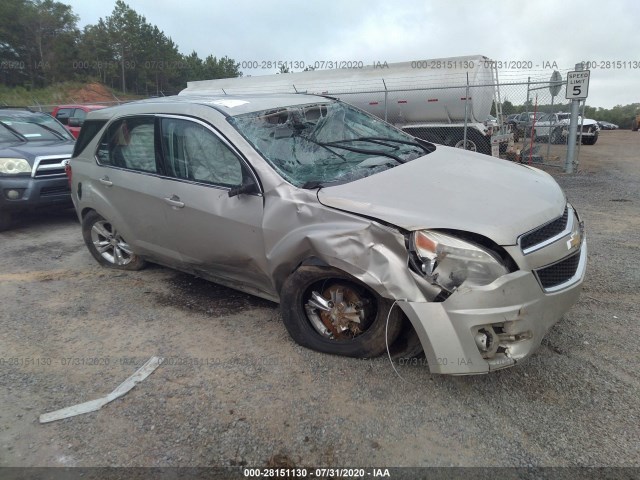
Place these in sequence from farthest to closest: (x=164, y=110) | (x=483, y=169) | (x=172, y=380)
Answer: (x=164, y=110)
(x=483, y=169)
(x=172, y=380)

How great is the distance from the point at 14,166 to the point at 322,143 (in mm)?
5198

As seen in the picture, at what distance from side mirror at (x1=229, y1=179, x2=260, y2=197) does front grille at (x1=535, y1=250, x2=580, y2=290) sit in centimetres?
189

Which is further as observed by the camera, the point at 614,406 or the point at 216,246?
the point at 216,246

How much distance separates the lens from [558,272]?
2.82 m

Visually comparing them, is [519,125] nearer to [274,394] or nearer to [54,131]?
[54,131]

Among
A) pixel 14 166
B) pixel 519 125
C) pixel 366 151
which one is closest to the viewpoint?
pixel 366 151

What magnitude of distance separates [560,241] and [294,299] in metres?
1.72

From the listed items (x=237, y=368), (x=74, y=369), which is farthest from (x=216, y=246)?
(x=74, y=369)

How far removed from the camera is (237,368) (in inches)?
125

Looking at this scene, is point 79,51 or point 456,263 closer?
point 456,263

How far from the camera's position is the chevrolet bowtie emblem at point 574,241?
2.91 m

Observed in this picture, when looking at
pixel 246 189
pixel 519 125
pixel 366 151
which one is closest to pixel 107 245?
pixel 246 189

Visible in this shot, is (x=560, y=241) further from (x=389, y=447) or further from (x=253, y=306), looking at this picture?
(x=253, y=306)

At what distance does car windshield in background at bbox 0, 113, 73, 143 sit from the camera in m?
7.51
